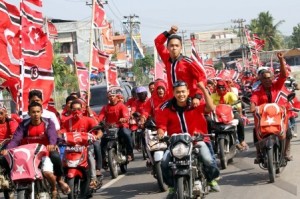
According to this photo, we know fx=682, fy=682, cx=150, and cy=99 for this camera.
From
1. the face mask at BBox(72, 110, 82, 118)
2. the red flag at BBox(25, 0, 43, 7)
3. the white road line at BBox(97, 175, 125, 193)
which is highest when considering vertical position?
the red flag at BBox(25, 0, 43, 7)

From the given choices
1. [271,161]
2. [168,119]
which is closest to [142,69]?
A: [271,161]

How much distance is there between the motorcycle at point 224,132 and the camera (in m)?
12.4

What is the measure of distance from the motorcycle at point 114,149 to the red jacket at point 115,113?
195 mm

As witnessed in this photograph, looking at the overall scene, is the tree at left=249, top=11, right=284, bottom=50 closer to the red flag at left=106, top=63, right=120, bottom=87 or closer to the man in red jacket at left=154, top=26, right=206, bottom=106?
the red flag at left=106, top=63, right=120, bottom=87

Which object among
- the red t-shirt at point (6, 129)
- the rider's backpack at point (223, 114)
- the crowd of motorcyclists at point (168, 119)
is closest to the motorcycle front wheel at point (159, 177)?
the crowd of motorcyclists at point (168, 119)

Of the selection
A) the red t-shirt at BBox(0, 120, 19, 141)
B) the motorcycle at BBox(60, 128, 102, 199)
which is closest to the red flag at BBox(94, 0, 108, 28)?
the red t-shirt at BBox(0, 120, 19, 141)

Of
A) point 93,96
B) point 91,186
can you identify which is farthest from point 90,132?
point 93,96

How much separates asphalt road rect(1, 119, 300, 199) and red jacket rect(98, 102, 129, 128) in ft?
3.49

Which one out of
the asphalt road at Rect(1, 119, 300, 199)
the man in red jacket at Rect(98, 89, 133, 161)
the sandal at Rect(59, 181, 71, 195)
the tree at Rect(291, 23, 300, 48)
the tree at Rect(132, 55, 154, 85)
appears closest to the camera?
the sandal at Rect(59, 181, 71, 195)

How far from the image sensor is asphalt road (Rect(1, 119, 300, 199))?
9586mm

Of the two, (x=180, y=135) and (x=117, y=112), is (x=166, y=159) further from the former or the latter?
(x=117, y=112)

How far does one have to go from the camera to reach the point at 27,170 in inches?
306

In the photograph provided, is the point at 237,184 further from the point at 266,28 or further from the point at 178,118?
the point at 266,28

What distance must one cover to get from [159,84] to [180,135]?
5700 mm
